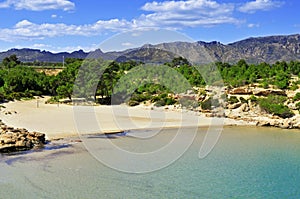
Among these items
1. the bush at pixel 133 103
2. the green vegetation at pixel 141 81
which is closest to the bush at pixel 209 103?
the green vegetation at pixel 141 81

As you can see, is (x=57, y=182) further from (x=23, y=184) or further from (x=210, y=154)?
(x=210, y=154)

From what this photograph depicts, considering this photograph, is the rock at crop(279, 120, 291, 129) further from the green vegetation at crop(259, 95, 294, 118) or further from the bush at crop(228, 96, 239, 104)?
the bush at crop(228, 96, 239, 104)

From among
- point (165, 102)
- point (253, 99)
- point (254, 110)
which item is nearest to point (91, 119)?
point (165, 102)

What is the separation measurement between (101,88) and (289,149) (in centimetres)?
2583

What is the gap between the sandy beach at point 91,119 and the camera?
91.6ft

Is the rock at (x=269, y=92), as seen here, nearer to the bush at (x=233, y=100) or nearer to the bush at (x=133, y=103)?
the bush at (x=233, y=100)

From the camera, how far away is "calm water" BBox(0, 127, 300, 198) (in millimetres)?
15070

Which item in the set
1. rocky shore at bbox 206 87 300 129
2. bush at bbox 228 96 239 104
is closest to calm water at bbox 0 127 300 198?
rocky shore at bbox 206 87 300 129

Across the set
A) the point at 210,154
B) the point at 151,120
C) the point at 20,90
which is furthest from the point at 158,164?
the point at 20,90

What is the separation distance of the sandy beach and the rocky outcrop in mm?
1858

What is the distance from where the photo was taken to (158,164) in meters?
19.5

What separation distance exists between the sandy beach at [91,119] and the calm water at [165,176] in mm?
5406

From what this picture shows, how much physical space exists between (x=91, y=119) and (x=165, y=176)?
16.4 metres

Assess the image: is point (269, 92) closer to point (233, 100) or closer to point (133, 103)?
point (233, 100)
